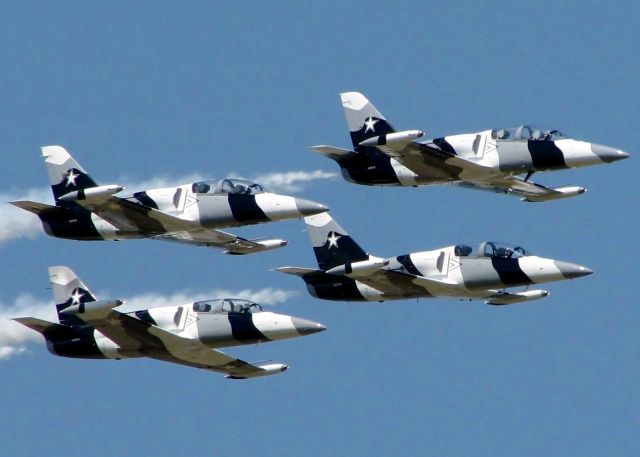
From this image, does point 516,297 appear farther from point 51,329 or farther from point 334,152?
point 51,329

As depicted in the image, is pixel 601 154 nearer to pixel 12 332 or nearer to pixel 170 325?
pixel 170 325

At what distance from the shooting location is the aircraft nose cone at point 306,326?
100 m

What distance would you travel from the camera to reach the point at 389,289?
10431cm

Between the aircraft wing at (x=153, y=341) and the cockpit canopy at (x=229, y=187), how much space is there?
262 inches

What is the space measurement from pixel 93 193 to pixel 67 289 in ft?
18.9

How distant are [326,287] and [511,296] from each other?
8.13 m

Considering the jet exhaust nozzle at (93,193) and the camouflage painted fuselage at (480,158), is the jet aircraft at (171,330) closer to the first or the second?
the jet exhaust nozzle at (93,193)

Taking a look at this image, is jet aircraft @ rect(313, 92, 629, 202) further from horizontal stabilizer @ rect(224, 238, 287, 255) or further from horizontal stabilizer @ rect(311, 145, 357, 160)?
horizontal stabilizer @ rect(224, 238, 287, 255)

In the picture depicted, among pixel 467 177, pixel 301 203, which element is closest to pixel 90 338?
pixel 301 203

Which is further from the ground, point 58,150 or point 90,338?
point 58,150

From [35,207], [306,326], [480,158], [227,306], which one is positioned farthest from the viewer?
[480,158]

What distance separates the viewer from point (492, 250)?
338ft

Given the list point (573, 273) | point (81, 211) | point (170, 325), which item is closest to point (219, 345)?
point (170, 325)

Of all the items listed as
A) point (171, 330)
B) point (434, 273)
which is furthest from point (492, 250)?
point (171, 330)
